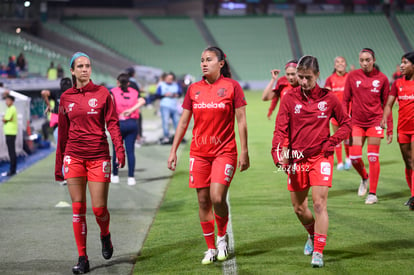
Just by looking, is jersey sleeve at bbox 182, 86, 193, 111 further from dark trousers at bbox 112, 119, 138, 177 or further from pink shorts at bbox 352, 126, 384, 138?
dark trousers at bbox 112, 119, 138, 177

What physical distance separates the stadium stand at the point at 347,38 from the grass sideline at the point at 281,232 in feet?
142

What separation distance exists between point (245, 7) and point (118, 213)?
5754 centimetres

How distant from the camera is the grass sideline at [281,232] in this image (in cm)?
655

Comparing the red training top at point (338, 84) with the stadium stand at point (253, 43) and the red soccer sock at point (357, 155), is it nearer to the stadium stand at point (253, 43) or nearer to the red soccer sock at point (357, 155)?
the red soccer sock at point (357, 155)

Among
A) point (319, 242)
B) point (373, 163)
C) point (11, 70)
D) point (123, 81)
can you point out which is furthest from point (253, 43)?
point (319, 242)

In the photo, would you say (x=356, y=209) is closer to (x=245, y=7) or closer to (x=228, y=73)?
(x=228, y=73)

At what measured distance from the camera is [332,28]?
6034 cm

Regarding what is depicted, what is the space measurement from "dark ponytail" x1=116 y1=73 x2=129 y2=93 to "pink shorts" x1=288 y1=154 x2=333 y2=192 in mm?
6655

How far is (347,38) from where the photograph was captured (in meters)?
58.6

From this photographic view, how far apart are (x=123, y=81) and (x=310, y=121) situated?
Answer: 681 centimetres

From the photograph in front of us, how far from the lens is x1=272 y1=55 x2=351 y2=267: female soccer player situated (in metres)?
6.30

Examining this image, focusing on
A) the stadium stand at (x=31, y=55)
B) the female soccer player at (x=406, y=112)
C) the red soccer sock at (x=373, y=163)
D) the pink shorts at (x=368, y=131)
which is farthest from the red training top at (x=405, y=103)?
the stadium stand at (x=31, y=55)

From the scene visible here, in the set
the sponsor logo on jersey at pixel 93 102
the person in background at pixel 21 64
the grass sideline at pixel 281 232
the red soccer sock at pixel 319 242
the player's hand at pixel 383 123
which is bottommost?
the grass sideline at pixel 281 232

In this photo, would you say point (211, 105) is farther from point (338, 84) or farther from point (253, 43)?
point (253, 43)
